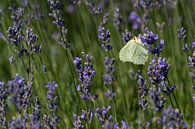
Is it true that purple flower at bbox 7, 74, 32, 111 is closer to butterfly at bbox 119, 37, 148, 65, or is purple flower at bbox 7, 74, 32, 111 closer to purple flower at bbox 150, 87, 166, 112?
purple flower at bbox 150, 87, 166, 112

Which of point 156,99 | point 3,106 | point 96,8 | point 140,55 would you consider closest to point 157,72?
point 156,99

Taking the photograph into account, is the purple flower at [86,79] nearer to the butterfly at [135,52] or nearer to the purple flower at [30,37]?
the purple flower at [30,37]

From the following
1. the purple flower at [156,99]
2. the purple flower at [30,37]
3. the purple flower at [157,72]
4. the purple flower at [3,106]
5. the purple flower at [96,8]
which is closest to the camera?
the purple flower at [156,99]

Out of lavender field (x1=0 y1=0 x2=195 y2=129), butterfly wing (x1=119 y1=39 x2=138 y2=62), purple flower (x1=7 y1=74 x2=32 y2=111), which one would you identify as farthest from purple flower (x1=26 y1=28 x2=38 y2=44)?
butterfly wing (x1=119 y1=39 x2=138 y2=62)

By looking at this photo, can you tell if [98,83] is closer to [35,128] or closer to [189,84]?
[189,84]

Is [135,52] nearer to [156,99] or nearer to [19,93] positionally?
[156,99]

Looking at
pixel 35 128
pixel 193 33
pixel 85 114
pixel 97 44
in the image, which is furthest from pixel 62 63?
pixel 35 128

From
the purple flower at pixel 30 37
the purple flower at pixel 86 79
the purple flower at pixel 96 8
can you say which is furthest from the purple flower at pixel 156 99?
the purple flower at pixel 96 8

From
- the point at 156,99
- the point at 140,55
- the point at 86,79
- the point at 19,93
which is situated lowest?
the point at 156,99
